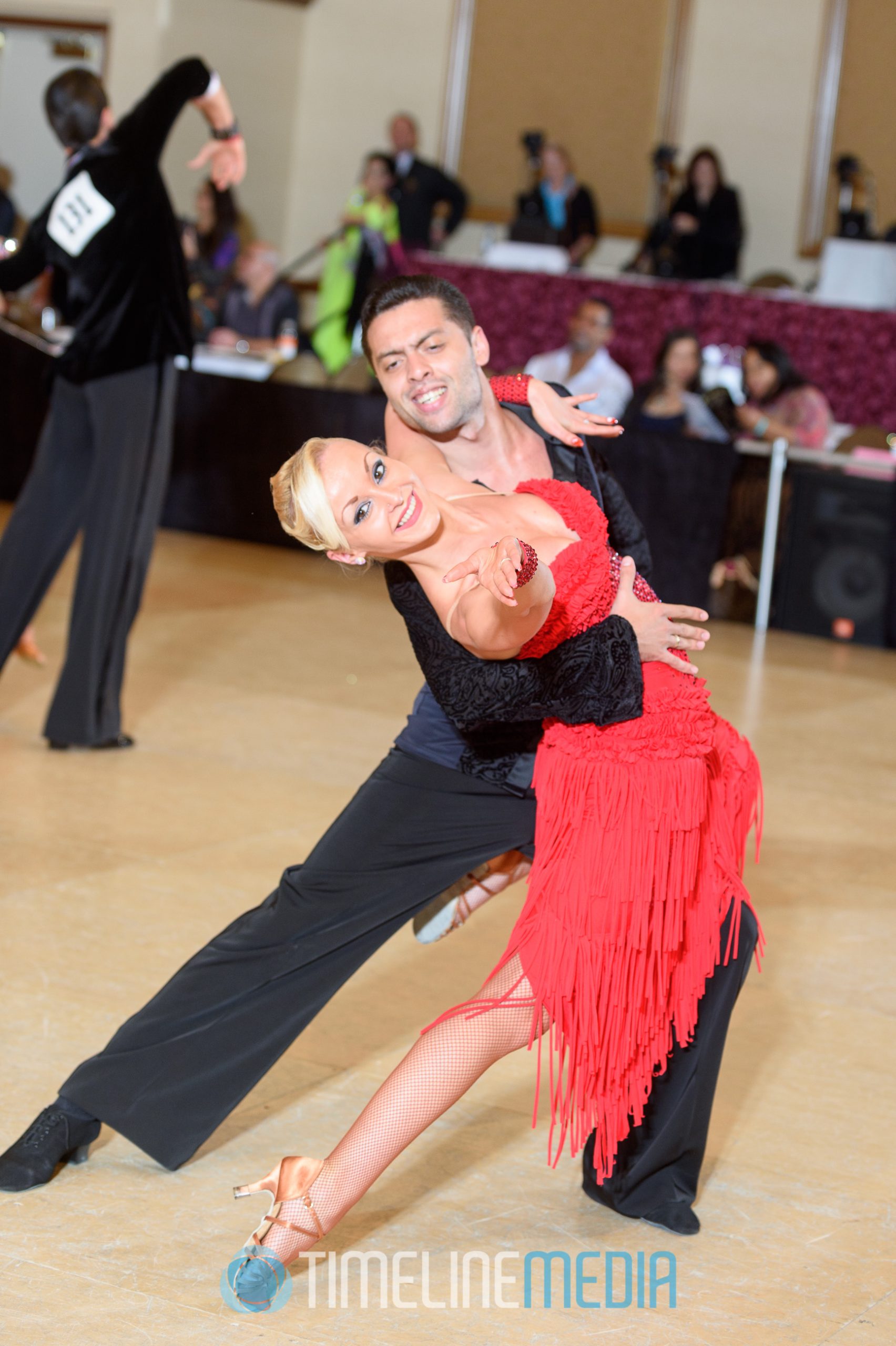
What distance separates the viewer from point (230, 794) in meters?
4.01

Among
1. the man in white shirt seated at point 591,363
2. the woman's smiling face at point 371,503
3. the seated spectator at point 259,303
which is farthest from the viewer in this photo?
the seated spectator at point 259,303

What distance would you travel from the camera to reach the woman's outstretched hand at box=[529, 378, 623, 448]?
2.29 meters

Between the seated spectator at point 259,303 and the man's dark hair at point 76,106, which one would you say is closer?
the man's dark hair at point 76,106

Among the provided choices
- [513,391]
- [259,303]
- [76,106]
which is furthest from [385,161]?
[513,391]

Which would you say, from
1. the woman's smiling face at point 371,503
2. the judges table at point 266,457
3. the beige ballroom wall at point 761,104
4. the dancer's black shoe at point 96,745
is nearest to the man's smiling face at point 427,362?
the woman's smiling face at point 371,503

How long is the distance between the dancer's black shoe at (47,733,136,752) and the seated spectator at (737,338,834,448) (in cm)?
410

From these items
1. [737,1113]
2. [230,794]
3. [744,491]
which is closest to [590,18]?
[744,491]

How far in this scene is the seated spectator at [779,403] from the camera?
758 cm

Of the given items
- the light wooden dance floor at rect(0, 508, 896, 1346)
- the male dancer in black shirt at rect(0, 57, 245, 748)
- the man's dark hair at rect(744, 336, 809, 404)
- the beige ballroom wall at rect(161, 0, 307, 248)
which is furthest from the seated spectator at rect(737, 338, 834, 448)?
the beige ballroom wall at rect(161, 0, 307, 248)

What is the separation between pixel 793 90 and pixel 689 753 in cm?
1142

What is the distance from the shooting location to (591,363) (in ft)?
28.7

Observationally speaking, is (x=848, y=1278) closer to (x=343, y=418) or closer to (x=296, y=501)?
(x=296, y=501)

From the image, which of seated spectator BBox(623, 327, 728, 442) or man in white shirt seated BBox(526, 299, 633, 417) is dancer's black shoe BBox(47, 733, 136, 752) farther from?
man in white shirt seated BBox(526, 299, 633, 417)

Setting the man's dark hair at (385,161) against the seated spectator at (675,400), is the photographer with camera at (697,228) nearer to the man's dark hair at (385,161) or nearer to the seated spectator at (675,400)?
the man's dark hair at (385,161)
